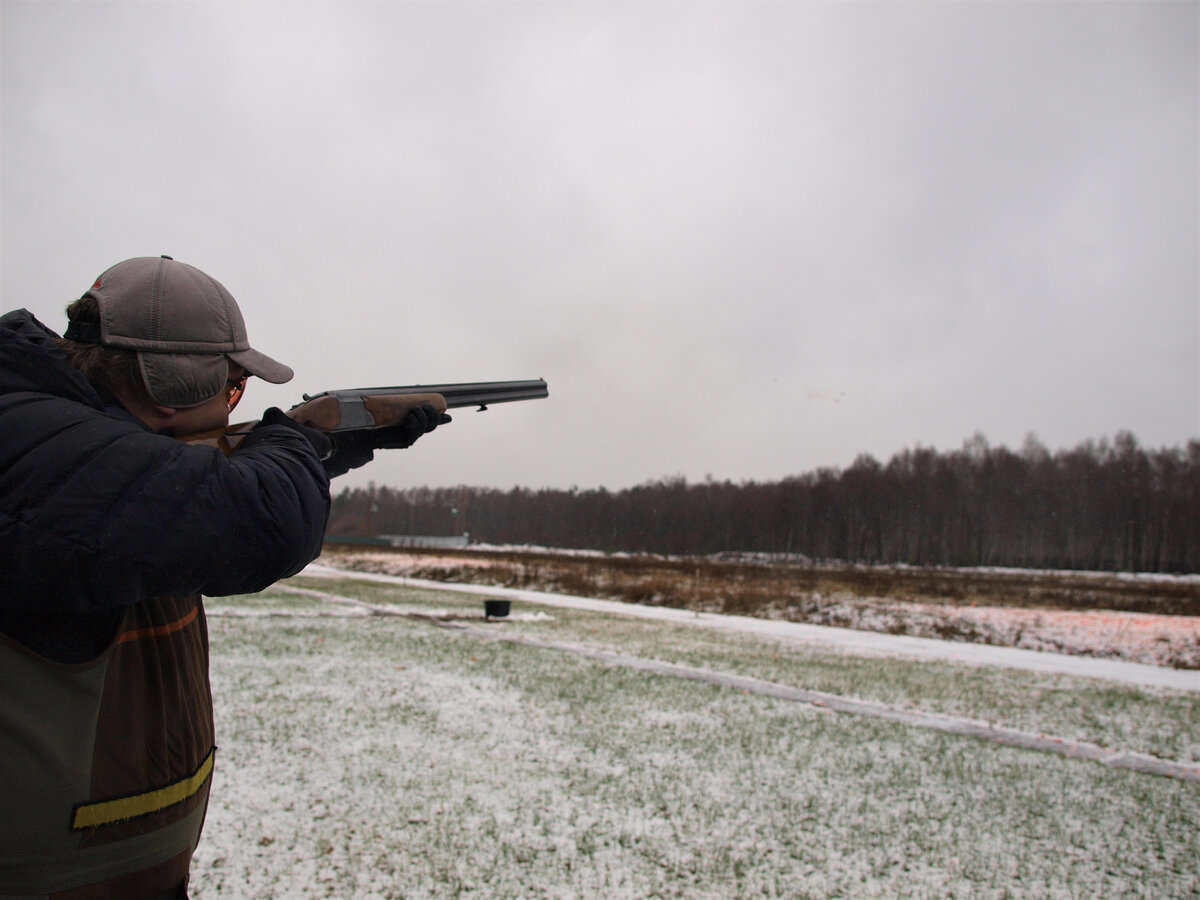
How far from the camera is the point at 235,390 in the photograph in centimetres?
193

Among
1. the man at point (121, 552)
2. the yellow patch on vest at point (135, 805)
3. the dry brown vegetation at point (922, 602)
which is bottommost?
the dry brown vegetation at point (922, 602)

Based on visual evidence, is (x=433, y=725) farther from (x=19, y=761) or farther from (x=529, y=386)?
(x=19, y=761)

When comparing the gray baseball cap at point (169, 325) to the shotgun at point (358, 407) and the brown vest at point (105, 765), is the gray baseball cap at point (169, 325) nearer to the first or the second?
the shotgun at point (358, 407)

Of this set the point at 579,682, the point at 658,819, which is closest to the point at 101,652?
the point at 658,819

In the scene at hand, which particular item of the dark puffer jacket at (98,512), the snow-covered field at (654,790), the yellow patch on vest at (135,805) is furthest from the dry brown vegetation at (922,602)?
the dark puffer jacket at (98,512)

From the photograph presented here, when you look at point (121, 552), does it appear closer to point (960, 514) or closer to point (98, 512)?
point (98, 512)

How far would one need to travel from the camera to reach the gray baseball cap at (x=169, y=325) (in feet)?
5.04

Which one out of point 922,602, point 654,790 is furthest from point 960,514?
point 654,790

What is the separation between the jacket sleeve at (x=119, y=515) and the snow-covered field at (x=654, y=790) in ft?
12.4

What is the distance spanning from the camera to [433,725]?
7652 millimetres

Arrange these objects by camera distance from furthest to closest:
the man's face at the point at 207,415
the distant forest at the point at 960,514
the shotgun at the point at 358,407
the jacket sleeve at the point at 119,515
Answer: the distant forest at the point at 960,514 < the shotgun at the point at 358,407 < the man's face at the point at 207,415 < the jacket sleeve at the point at 119,515

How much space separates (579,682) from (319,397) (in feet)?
27.9

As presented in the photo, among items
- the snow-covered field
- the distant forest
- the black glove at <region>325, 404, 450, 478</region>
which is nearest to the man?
the black glove at <region>325, 404, 450, 478</region>

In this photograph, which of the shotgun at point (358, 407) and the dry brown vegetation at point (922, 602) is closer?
the shotgun at point (358, 407)
